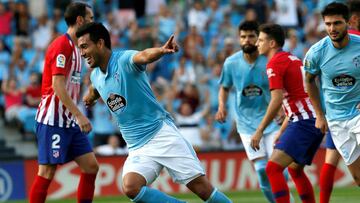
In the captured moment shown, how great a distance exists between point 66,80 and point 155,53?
2335 millimetres

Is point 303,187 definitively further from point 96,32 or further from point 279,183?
point 96,32

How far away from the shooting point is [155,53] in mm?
8219

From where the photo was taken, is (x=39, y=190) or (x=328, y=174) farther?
(x=328, y=174)

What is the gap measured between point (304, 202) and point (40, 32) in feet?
33.7

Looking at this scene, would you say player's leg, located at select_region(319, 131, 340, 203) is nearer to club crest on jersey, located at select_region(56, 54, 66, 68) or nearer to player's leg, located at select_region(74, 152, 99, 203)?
player's leg, located at select_region(74, 152, 99, 203)

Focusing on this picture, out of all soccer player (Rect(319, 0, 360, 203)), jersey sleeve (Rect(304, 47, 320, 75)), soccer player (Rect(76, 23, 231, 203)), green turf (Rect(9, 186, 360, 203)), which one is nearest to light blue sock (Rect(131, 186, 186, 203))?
soccer player (Rect(76, 23, 231, 203))

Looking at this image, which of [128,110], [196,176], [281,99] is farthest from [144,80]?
[281,99]

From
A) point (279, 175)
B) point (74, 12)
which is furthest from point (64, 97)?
point (279, 175)

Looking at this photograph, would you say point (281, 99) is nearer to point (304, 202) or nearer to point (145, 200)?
point (304, 202)

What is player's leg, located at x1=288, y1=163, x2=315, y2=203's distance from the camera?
1080cm

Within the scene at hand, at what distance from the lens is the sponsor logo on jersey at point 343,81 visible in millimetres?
9664

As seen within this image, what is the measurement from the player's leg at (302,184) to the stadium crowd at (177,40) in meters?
6.29

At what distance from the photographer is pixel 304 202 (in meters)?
10.9

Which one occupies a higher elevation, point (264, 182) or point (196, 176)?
point (196, 176)
